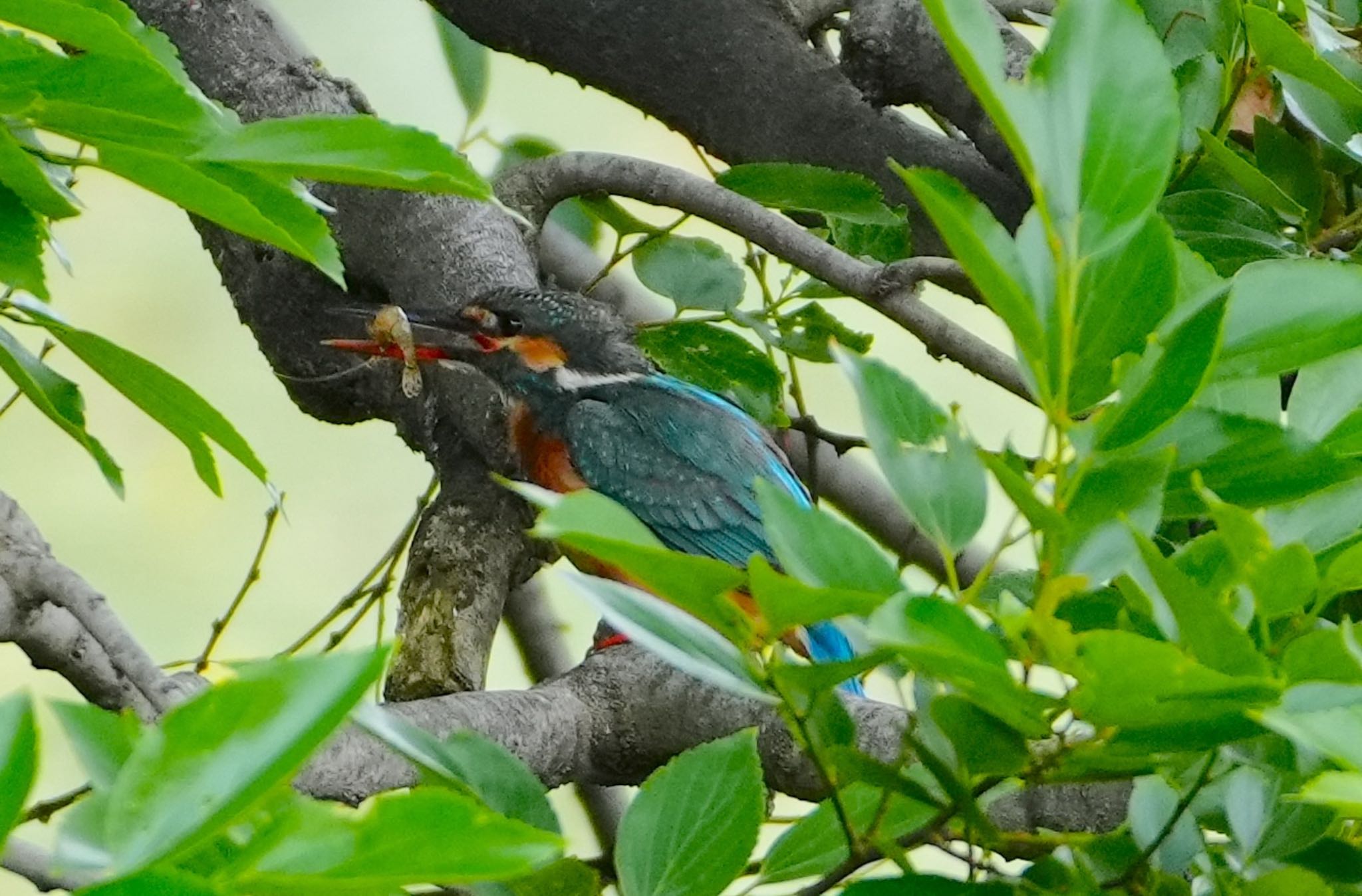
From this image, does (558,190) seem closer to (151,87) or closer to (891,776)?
(151,87)

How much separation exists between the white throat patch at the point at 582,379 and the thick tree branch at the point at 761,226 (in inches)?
9.9

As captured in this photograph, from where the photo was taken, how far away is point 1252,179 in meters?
0.90

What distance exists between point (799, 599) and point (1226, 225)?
0.73 m

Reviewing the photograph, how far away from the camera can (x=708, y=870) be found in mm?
415

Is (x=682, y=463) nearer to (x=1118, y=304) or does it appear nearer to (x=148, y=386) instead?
(x=148, y=386)

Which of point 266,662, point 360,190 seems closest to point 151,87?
point 266,662

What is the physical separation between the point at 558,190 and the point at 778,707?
1.14m

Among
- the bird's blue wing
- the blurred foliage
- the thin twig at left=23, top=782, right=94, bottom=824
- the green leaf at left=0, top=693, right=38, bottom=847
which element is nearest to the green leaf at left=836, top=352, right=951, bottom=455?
the blurred foliage

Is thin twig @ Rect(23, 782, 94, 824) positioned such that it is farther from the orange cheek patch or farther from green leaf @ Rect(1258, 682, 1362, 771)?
green leaf @ Rect(1258, 682, 1362, 771)

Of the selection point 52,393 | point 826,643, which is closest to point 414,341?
point 826,643

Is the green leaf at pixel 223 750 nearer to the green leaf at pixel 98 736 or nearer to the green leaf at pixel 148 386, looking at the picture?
the green leaf at pixel 98 736

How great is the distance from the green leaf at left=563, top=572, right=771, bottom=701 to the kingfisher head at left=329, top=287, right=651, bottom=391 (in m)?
1.02

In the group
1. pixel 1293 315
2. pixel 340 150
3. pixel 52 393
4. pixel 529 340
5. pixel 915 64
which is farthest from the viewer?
pixel 529 340

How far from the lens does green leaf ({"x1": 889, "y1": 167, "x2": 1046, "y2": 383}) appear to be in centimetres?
34
